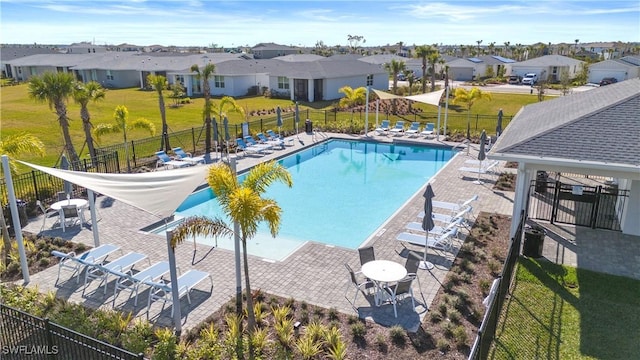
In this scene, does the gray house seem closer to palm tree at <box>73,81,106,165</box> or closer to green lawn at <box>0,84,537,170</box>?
palm tree at <box>73,81,106,165</box>

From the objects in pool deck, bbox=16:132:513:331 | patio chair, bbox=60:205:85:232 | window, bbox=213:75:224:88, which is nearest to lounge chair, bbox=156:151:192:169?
pool deck, bbox=16:132:513:331

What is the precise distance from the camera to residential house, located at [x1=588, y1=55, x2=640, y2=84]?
60.6 m

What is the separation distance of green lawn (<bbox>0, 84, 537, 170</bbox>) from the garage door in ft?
74.4

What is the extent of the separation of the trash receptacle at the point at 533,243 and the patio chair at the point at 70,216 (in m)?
13.5

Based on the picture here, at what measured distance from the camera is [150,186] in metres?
9.94

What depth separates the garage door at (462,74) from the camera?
7125cm

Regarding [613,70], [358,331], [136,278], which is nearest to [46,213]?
[136,278]

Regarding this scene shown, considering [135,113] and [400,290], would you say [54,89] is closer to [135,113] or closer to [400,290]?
[400,290]

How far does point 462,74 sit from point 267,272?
6721 centimetres

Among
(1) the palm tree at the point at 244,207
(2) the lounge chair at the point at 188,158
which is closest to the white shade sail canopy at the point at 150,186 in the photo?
(1) the palm tree at the point at 244,207

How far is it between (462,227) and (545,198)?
4495 millimetres

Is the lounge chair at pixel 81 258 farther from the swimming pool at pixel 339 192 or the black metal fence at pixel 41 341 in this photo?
the swimming pool at pixel 339 192

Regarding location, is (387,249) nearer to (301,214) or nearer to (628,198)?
(301,214)

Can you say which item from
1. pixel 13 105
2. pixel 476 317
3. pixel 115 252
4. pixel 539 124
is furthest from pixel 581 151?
pixel 13 105
